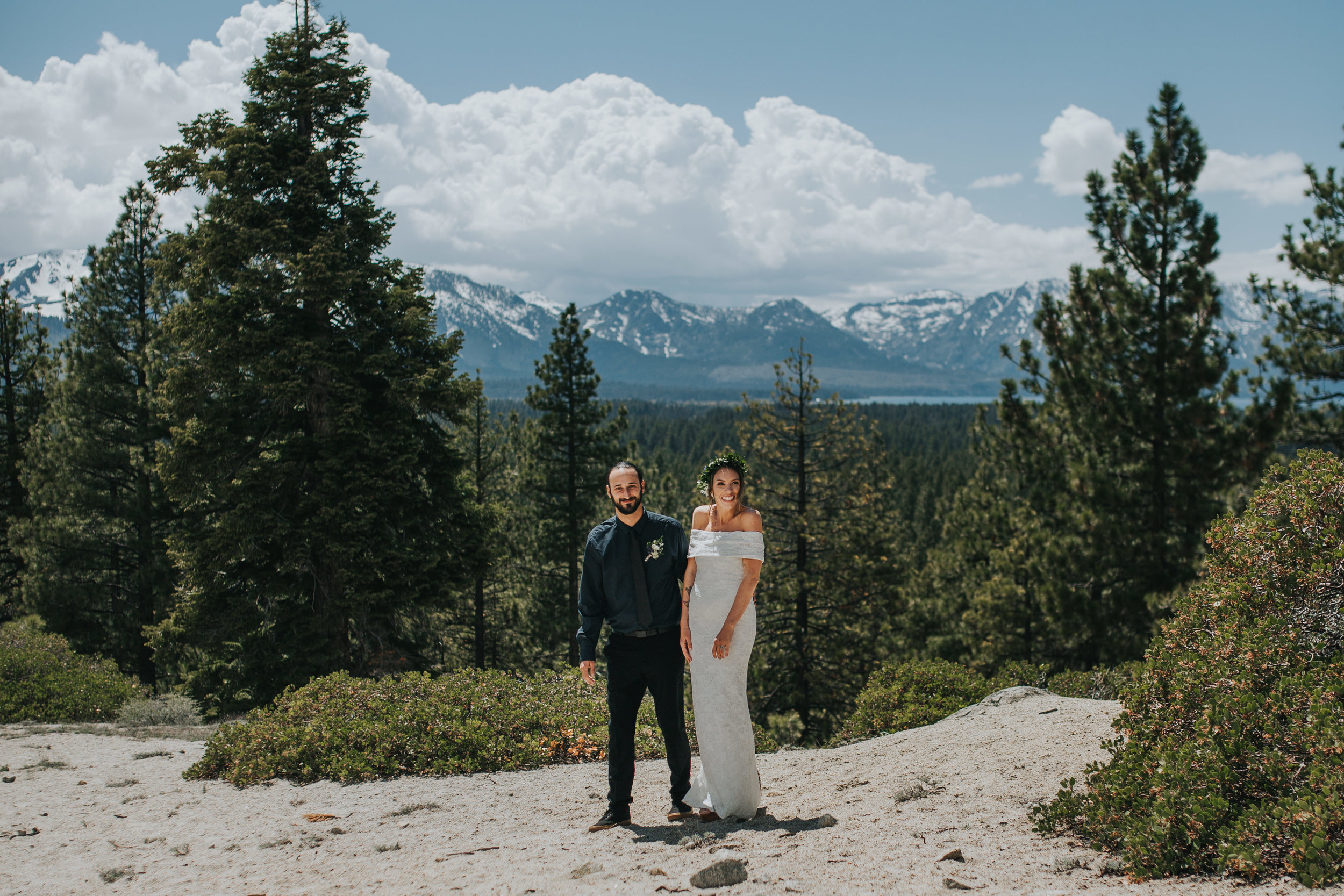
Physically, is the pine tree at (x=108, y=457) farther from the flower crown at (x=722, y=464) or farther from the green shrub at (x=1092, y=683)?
the green shrub at (x=1092, y=683)

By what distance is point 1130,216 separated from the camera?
12.3 m

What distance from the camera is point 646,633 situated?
16.1ft

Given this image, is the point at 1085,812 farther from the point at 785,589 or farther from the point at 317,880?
the point at 785,589

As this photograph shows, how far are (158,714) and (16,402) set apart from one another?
16.6m

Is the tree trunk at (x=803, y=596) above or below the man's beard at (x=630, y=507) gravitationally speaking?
below

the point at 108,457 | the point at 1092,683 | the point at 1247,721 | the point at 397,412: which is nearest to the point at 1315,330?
the point at 1092,683

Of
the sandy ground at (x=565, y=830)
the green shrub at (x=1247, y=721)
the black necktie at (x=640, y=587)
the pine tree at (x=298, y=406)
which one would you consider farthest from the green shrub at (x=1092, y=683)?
the pine tree at (x=298, y=406)

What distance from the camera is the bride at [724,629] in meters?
4.86

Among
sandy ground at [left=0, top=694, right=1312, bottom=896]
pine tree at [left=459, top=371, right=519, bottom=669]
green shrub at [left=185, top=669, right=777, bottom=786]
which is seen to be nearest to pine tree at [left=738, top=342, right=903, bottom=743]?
pine tree at [left=459, top=371, right=519, bottom=669]

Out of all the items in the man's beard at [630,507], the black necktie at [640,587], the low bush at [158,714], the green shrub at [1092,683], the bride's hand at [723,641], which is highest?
the man's beard at [630,507]

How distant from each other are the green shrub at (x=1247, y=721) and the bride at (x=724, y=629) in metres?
1.86

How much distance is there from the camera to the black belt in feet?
16.1

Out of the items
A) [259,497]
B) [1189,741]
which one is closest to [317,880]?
[1189,741]

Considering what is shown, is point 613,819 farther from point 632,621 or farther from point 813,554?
point 813,554
